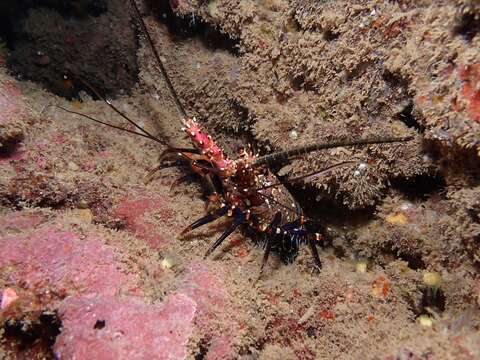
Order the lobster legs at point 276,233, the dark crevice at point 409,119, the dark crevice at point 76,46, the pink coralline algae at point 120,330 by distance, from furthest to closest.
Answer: the dark crevice at point 76,46 → the lobster legs at point 276,233 → the dark crevice at point 409,119 → the pink coralline algae at point 120,330

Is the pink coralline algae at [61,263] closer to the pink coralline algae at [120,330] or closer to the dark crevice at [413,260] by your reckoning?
the pink coralline algae at [120,330]

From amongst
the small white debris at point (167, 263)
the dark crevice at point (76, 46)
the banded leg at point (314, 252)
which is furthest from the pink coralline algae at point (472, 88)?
the dark crevice at point (76, 46)

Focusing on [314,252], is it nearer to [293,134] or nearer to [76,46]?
[293,134]

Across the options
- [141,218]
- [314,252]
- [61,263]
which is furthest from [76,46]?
[314,252]

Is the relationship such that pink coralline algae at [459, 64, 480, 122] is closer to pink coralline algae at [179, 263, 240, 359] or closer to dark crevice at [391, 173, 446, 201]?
dark crevice at [391, 173, 446, 201]

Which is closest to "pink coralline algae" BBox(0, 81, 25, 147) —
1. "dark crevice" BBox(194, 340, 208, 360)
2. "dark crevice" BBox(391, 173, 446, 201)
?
"dark crevice" BBox(194, 340, 208, 360)
